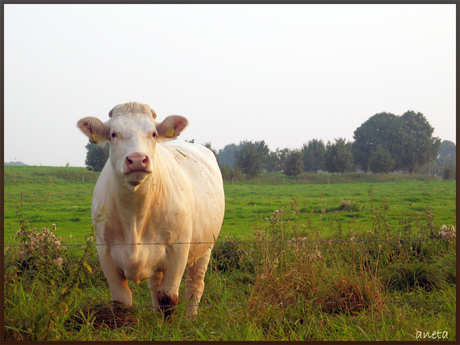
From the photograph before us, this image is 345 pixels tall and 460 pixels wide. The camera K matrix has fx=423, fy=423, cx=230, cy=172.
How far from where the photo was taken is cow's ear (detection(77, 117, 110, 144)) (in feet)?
12.4

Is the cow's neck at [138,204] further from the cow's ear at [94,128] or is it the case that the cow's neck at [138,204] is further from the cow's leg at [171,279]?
the cow's ear at [94,128]

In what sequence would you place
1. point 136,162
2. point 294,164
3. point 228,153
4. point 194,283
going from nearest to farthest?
1. point 136,162
2. point 194,283
3. point 294,164
4. point 228,153

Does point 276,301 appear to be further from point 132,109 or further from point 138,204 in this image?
point 132,109

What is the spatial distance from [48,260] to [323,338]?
12.3 ft

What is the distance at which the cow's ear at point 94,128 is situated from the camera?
3791 mm

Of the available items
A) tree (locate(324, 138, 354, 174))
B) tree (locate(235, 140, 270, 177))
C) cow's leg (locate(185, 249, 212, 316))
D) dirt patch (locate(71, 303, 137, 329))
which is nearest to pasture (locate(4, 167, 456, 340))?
dirt patch (locate(71, 303, 137, 329))

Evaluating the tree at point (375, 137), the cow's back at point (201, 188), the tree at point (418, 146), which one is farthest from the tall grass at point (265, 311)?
the tree at point (418, 146)

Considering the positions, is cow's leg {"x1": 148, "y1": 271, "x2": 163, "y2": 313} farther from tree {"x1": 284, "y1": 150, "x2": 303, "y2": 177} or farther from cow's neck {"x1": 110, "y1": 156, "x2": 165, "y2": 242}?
tree {"x1": 284, "y1": 150, "x2": 303, "y2": 177}

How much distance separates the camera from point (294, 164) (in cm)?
4831

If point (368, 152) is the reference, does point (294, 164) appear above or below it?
below

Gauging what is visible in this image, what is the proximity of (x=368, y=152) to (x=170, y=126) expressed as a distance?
183 feet

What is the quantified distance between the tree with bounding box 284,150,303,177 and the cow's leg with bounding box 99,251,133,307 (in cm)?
4475

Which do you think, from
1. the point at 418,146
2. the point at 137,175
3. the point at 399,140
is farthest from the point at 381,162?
the point at 137,175

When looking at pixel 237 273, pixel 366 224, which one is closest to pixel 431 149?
pixel 366 224
